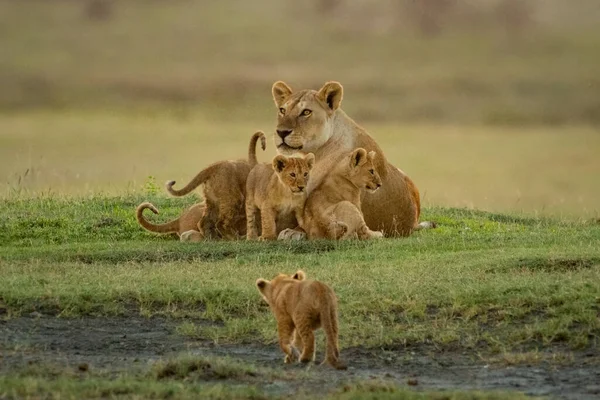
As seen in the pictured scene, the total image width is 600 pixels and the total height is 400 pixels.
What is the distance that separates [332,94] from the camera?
501 inches

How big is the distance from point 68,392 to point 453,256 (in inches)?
199

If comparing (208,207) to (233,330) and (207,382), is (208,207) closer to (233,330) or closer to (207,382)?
(233,330)

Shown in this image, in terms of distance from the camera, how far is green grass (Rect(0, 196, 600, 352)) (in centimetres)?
809

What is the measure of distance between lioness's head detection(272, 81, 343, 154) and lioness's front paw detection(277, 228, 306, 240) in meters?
1.08

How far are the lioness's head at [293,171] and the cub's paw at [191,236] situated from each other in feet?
3.91

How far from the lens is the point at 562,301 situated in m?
8.30

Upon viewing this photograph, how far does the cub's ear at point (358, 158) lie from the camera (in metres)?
11.9

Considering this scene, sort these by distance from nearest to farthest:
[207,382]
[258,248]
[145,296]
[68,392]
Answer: [68,392] < [207,382] < [145,296] < [258,248]

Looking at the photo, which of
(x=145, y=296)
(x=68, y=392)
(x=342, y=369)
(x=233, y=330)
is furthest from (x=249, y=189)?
(x=68, y=392)

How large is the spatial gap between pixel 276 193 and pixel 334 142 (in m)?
1.29

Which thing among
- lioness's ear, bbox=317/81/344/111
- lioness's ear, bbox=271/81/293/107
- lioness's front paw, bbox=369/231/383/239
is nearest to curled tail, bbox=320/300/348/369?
lioness's front paw, bbox=369/231/383/239

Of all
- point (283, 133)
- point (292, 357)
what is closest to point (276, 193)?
point (283, 133)

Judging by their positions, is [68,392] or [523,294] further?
[523,294]

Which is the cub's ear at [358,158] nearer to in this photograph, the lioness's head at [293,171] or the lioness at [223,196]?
the lioness's head at [293,171]
